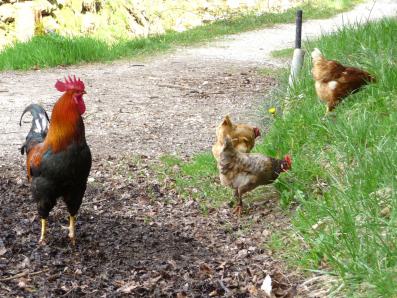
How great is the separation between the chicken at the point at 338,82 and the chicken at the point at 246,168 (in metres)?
1.45

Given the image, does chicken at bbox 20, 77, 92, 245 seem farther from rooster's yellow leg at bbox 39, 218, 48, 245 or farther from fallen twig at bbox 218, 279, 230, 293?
fallen twig at bbox 218, 279, 230, 293

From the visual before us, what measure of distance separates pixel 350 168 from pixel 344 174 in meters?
0.08

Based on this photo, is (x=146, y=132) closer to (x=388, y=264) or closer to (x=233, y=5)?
(x=388, y=264)

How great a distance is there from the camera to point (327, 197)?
14.1 feet

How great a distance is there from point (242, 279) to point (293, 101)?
10.6 feet

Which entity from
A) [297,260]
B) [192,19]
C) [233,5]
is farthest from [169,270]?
[233,5]

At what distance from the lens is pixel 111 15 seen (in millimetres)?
16016

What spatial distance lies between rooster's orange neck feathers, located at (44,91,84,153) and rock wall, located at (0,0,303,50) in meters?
8.90

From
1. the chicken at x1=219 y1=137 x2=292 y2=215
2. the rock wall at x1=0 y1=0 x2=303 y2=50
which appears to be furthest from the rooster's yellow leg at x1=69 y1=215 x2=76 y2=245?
the rock wall at x1=0 y1=0 x2=303 y2=50

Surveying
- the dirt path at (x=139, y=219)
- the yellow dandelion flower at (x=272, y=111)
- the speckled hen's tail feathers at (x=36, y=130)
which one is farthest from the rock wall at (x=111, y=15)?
the speckled hen's tail feathers at (x=36, y=130)

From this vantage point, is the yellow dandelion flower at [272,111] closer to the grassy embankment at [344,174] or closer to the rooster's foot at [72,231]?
the grassy embankment at [344,174]

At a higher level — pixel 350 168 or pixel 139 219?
pixel 350 168

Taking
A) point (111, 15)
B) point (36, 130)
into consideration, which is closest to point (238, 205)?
point (36, 130)

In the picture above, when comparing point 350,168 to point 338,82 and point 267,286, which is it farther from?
point 338,82
